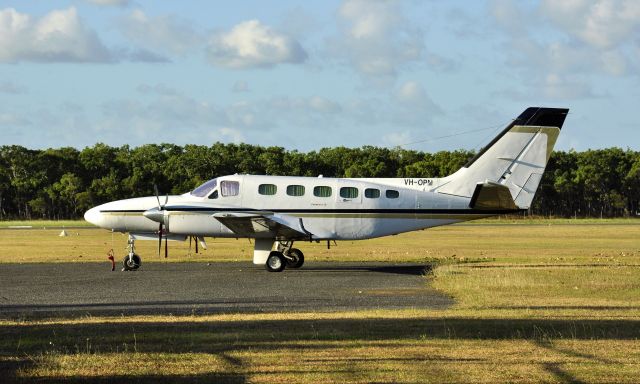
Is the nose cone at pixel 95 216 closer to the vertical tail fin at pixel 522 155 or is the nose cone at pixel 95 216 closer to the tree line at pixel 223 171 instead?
the vertical tail fin at pixel 522 155

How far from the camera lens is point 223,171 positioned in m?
127

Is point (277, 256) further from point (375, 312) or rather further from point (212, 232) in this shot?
point (375, 312)

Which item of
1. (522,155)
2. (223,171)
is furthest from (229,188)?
(223,171)

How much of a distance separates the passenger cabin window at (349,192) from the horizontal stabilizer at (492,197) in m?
3.90

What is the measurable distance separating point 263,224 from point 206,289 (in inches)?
279

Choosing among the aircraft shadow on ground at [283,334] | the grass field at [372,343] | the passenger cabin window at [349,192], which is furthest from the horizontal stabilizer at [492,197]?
the aircraft shadow on ground at [283,334]

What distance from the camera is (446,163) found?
132000 mm

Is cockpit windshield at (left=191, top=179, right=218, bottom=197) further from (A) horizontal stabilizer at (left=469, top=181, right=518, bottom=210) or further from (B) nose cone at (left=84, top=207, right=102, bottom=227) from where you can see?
(A) horizontal stabilizer at (left=469, top=181, right=518, bottom=210)

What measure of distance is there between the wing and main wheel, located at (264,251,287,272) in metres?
0.87

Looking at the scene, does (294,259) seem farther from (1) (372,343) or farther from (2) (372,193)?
(1) (372,343)

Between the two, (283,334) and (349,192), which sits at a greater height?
(349,192)

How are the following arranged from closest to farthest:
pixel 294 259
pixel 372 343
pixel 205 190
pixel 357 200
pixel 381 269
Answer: pixel 372 343, pixel 357 200, pixel 205 190, pixel 381 269, pixel 294 259

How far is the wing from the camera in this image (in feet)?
107

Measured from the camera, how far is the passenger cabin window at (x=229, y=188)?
33.7 meters
